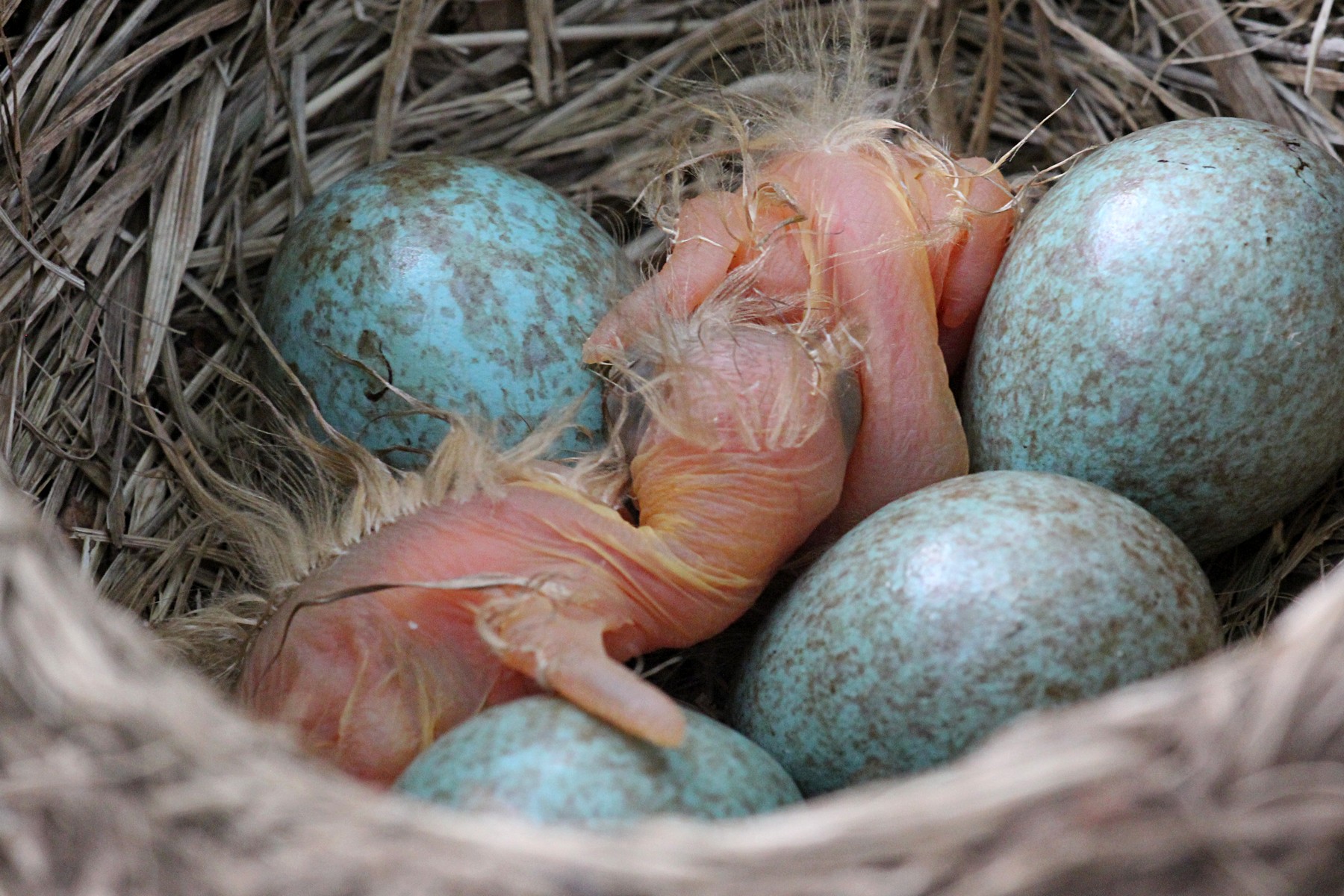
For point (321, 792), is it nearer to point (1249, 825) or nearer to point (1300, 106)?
point (1249, 825)

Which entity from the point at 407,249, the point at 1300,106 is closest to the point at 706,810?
the point at 407,249

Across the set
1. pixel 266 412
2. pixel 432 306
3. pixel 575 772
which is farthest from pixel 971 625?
pixel 266 412

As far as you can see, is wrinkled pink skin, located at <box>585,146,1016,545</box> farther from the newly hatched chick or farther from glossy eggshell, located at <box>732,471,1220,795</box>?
glossy eggshell, located at <box>732,471,1220,795</box>

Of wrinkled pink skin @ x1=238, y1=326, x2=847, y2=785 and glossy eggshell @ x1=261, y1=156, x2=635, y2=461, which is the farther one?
glossy eggshell @ x1=261, y1=156, x2=635, y2=461

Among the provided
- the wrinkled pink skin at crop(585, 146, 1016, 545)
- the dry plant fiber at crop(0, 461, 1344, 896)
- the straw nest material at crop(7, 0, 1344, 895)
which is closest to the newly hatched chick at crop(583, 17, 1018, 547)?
the wrinkled pink skin at crop(585, 146, 1016, 545)

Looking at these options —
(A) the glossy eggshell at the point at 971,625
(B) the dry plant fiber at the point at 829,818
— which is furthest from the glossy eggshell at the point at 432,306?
(B) the dry plant fiber at the point at 829,818
